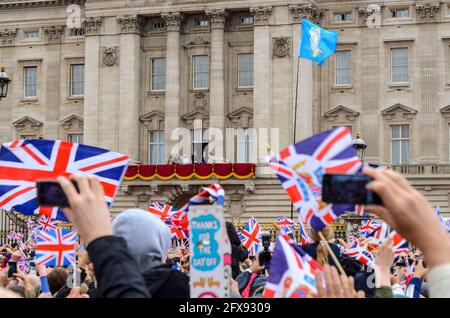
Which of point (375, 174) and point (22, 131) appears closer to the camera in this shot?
point (375, 174)

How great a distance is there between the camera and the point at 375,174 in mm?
4180

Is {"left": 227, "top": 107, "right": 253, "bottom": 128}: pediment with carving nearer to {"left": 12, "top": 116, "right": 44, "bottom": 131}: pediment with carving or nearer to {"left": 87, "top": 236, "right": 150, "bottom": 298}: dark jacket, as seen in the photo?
{"left": 12, "top": 116, "right": 44, "bottom": 131}: pediment with carving

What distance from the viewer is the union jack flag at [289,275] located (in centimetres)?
515

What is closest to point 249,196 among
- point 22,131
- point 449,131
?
point 449,131

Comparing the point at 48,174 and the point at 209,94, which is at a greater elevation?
the point at 209,94

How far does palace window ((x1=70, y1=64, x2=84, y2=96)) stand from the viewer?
5766 cm

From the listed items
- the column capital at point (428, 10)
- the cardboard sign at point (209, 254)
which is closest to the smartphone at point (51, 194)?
the cardboard sign at point (209, 254)

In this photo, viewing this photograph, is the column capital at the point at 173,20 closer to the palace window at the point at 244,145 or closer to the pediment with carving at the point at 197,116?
the pediment with carving at the point at 197,116

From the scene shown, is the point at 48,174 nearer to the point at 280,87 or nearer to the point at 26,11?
the point at 280,87

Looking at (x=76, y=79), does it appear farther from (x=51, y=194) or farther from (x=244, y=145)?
(x=51, y=194)

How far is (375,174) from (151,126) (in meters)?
51.2

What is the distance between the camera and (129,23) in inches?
2170

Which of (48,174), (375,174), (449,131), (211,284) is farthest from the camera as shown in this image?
(449,131)

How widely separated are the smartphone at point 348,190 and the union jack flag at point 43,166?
4000mm
